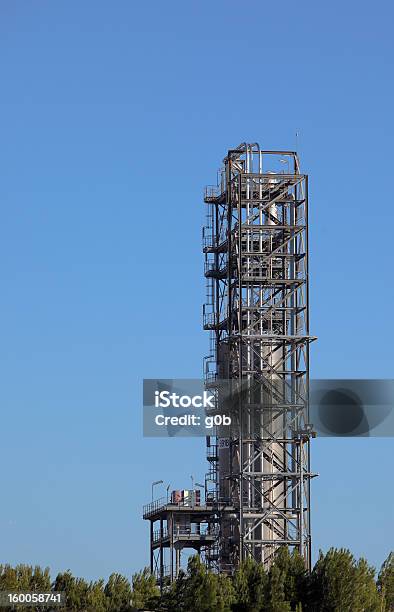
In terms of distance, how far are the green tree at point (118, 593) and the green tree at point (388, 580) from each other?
60.9 feet

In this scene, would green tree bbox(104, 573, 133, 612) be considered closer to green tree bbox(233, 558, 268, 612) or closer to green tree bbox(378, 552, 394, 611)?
green tree bbox(233, 558, 268, 612)

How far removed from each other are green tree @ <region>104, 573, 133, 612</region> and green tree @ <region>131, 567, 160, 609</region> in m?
0.52

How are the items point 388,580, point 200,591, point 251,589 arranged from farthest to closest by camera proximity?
point 388,580 → point 251,589 → point 200,591

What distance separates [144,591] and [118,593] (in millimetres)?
1891

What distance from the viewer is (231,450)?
4906 inches

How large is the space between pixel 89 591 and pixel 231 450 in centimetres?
1580

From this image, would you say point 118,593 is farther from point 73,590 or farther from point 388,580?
point 388,580

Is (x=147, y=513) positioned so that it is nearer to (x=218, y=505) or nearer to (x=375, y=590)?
(x=218, y=505)

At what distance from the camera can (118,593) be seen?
Answer: 11506 centimetres

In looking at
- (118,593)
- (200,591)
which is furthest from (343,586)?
(118,593)

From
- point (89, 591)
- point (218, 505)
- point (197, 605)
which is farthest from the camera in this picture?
point (218, 505)

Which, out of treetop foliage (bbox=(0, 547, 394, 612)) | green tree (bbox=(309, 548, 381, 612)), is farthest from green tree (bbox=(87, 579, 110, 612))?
green tree (bbox=(309, 548, 381, 612))

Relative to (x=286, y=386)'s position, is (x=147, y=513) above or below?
below

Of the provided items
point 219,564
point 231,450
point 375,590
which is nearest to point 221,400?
point 231,450
